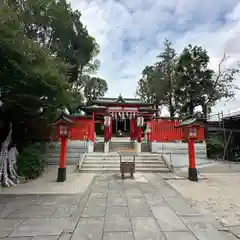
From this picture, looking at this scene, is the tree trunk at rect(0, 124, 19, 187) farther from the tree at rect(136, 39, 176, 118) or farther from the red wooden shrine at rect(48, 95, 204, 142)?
the tree at rect(136, 39, 176, 118)

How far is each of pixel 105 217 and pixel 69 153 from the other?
9.16 metres

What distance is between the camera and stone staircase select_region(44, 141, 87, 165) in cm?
1297

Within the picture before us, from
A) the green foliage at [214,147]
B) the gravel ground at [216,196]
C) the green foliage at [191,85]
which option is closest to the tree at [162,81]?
the green foliage at [191,85]

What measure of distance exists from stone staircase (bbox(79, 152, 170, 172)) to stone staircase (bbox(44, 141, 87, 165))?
36.4 inches

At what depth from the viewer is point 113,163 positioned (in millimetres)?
12016

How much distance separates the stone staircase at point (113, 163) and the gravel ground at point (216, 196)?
265 centimetres

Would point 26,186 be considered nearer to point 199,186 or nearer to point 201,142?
point 199,186

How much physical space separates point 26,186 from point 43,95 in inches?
120

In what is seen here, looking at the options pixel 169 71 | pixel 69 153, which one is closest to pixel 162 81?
pixel 169 71

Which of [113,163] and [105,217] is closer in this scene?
[105,217]

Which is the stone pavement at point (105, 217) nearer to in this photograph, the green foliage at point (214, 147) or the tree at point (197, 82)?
the green foliage at point (214, 147)

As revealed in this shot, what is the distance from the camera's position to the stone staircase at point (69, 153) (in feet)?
42.5

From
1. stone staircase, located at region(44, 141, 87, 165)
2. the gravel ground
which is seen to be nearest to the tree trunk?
stone staircase, located at region(44, 141, 87, 165)

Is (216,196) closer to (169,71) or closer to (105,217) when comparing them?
(105,217)
